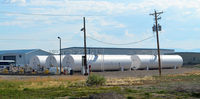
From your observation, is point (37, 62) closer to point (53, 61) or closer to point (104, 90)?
point (53, 61)

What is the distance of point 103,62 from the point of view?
62.6 meters

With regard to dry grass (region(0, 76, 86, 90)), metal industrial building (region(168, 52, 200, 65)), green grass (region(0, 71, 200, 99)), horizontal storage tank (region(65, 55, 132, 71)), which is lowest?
green grass (region(0, 71, 200, 99))

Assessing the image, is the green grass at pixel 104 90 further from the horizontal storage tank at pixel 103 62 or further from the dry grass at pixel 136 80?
the horizontal storage tank at pixel 103 62

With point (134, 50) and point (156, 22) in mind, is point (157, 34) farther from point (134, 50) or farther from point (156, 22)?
point (134, 50)

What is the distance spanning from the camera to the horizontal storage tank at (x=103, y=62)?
→ 6005 cm

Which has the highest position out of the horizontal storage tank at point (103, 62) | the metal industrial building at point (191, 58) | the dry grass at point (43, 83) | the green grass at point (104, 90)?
the metal industrial building at point (191, 58)

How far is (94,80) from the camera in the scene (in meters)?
31.0

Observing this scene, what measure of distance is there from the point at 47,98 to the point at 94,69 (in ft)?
142

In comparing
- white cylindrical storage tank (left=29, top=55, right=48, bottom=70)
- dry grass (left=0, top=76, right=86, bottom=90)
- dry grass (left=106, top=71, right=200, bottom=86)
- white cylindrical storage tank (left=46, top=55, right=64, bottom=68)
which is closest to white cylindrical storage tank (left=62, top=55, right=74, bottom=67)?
white cylindrical storage tank (left=46, top=55, right=64, bottom=68)

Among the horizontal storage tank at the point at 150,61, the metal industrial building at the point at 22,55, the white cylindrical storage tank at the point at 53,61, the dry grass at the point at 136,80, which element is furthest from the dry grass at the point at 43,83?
the metal industrial building at the point at 22,55

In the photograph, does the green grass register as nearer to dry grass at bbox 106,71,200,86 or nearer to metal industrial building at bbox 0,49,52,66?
dry grass at bbox 106,71,200,86

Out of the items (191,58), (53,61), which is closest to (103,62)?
(53,61)

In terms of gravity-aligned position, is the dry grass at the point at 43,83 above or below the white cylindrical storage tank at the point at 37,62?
below

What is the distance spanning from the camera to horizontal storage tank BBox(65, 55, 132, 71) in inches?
2364
